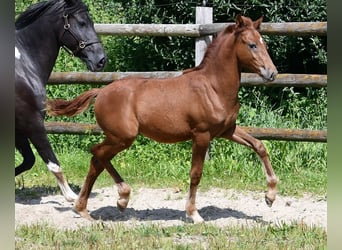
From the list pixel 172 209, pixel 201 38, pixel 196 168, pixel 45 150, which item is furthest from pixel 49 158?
pixel 201 38

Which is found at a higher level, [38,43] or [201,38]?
[38,43]

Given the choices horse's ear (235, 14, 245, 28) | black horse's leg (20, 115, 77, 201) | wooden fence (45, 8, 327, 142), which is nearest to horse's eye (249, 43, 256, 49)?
horse's ear (235, 14, 245, 28)

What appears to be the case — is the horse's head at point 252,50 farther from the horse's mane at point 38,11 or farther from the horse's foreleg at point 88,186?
the horse's mane at point 38,11

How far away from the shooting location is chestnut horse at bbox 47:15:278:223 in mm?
4484

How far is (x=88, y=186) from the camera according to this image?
190 inches

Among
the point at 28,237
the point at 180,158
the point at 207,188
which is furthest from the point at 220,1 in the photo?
the point at 28,237

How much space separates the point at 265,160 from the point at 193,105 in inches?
27.4

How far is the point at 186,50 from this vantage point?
8445mm

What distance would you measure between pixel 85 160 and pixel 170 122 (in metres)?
2.45

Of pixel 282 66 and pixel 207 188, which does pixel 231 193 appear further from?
pixel 282 66

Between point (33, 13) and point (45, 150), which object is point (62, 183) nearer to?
point (45, 150)

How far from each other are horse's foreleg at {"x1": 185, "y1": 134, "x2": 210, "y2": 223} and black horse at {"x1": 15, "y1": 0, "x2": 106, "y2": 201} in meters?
1.17

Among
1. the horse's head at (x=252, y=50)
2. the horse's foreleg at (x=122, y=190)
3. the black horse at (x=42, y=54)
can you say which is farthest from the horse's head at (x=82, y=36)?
the horse's head at (x=252, y=50)

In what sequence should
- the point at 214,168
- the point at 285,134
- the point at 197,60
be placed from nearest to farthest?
the point at 285,134 < the point at 214,168 < the point at 197,60
